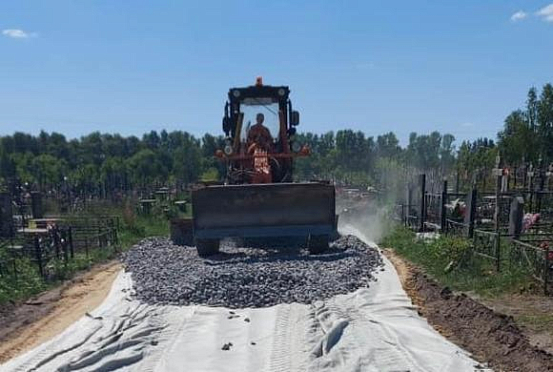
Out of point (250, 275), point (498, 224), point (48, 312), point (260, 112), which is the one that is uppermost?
point (260, 112)

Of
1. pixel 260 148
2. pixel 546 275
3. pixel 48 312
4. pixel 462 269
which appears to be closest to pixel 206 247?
pixel 260 148

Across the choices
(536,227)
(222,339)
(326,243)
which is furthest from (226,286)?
(536,227)

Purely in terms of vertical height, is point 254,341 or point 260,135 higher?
point 260,135

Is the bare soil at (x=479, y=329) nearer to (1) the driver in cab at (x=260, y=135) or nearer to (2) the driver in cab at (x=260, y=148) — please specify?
(2) the driver in cab at (x=260, y=148)

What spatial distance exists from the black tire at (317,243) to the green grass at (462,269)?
6.63 ft

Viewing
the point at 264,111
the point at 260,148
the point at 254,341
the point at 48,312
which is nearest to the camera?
the point at 254,341

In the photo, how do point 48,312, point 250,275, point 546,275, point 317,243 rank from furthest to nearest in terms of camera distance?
1. point 317,243
2. point 250,275
3. point 48,312
4. point 546,275

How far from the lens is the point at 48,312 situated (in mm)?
8312

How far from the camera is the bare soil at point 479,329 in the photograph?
569cm

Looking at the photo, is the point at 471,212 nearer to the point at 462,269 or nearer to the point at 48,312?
the point at 462,269

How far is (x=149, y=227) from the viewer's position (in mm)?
19375

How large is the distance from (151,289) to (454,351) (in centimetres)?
498

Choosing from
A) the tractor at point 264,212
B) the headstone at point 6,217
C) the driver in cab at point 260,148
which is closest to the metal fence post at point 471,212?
the tractor at point 264,212

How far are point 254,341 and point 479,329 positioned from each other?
301 centimetres
